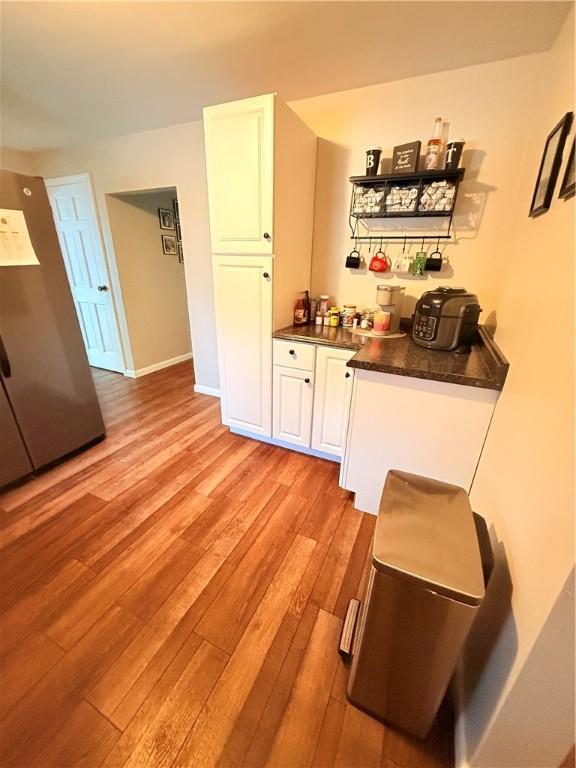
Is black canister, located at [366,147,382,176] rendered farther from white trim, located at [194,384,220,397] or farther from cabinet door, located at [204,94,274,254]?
white trim, located at [194,384,220,397]

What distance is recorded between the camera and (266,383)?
2.19 metres

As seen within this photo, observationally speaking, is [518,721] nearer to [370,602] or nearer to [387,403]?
[370,602]

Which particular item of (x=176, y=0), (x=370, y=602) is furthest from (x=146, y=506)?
(x=176, y=0)

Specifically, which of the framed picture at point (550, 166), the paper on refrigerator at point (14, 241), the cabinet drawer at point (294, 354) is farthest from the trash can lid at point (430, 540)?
the paper on refrigerator at point (14, 241)

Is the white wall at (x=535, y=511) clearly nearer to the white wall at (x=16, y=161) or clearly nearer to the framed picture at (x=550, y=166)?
the framed picture at (x=550, y=166)

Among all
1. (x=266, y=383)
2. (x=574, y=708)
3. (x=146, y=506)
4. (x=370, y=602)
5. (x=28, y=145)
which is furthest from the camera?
(x=28, y=145)

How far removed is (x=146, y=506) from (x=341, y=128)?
2742 mm

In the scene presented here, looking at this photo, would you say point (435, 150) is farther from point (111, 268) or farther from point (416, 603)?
point (111, 268)

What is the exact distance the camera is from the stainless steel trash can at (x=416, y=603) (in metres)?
0.72

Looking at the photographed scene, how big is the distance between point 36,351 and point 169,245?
247 cm

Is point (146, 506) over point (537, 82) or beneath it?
beneath

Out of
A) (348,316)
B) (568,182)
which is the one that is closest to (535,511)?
(568,182)

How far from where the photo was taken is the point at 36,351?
1.82 m

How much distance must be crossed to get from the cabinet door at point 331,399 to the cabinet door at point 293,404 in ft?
0.18
